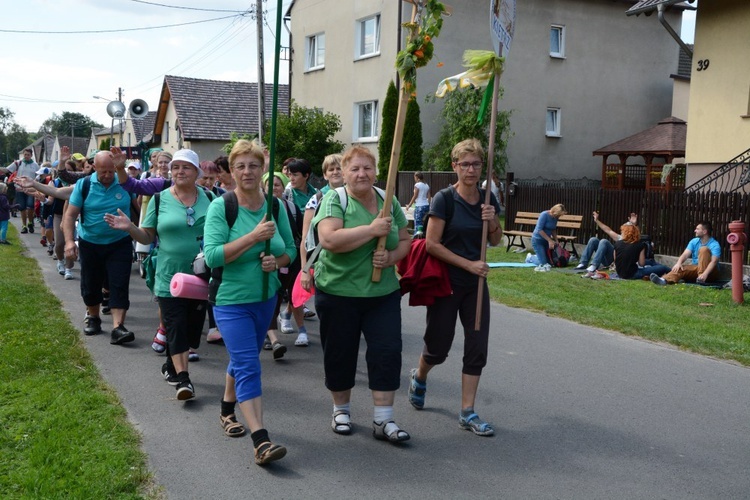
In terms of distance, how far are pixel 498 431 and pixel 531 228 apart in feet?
46.9

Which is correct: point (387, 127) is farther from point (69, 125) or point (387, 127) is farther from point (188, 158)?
point (69, 125)

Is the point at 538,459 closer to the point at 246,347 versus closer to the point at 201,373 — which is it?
the point at 246,347

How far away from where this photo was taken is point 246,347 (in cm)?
477

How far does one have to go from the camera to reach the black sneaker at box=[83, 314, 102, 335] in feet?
27.3

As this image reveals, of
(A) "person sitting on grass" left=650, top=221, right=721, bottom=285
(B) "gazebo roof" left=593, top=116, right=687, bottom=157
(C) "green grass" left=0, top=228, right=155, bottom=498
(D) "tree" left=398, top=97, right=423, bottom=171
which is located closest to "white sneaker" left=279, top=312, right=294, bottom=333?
(C) "green grass" left=0, top=228, right=155, bottom=498

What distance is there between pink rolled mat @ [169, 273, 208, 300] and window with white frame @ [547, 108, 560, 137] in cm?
2401

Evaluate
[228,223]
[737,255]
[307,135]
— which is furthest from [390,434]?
[307,135]

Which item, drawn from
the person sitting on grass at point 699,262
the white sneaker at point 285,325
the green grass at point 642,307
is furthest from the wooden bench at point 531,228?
the white sneaker at point 285,325

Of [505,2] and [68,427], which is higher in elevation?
[505,2]

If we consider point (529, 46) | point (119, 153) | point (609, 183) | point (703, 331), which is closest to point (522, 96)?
point (529, 46)

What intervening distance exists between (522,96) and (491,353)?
824 inches

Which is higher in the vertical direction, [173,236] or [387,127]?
[387,127]

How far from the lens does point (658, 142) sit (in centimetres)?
2541

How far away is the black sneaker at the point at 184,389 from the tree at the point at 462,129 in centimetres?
1898
